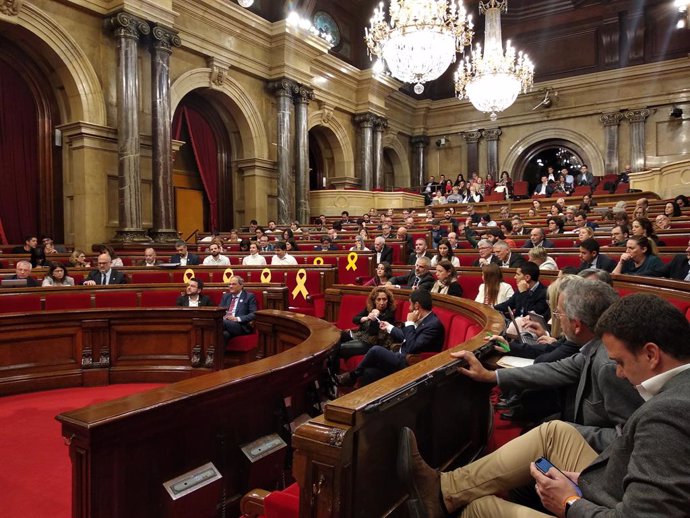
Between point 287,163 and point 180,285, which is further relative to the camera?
point 287,163

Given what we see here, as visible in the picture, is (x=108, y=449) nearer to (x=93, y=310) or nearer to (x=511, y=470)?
(x=511, y=470)

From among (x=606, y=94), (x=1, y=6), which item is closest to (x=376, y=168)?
(x=606, y=94)

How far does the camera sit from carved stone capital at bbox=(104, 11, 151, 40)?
380 inches

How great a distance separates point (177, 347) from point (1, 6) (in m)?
7.55

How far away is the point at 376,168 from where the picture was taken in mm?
17641

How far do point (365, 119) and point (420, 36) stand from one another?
27.7 feet

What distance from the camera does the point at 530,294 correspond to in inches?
150

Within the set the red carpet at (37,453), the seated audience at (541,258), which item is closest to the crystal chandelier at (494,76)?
the seated audience at (541,258)

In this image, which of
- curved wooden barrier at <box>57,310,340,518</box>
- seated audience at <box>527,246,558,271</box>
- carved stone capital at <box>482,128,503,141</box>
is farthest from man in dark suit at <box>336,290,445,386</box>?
carved stone capital at <box>482,128,503,141</box>

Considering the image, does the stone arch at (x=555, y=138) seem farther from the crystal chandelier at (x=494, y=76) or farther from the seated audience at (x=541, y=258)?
the seated audience at (x=541, y=258)

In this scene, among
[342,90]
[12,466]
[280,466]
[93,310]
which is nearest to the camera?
[280,466]

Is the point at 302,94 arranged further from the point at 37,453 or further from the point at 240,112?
the point at 37,453

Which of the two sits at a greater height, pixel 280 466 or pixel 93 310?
pixel 93 310

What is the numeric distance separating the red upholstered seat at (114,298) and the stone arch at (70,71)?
6007 mm
